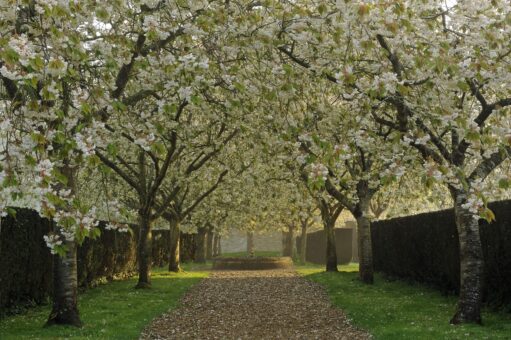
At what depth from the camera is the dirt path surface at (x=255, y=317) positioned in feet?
44.2

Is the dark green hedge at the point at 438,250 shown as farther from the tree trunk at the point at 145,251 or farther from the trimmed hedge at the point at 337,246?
the trimmed hedge at the point at 337,246

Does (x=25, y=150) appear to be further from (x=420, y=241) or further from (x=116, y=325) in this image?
(x=420, y=241)

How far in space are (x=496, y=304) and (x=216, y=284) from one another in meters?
14.8

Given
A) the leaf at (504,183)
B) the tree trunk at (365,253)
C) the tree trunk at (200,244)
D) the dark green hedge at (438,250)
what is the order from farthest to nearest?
the tree trunk at (200,244) < the tree trunk at (365,253) < the dark green hedge at (438,250) < the leaf at (504,183)

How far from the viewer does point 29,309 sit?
16641mm

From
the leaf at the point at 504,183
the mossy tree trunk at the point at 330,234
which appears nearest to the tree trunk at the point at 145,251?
the mossy tree trunk at the point at 330,234

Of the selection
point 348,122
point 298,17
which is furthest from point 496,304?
point 298,17

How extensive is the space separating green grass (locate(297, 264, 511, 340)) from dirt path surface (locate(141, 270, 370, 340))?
0.50 m

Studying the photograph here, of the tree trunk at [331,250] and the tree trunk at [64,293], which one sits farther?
the tree trunk at [331,250]

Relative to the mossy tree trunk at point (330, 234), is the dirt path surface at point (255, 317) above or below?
below

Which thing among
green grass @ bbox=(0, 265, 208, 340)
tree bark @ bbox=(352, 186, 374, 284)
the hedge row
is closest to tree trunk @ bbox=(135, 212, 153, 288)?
green grass @ bbox=(0, 265, 208, 340)

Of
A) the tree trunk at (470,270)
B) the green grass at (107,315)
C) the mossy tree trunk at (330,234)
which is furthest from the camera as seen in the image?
the mossy tree trunk at (330,234)

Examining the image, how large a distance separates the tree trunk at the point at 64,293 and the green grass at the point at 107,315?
344mm

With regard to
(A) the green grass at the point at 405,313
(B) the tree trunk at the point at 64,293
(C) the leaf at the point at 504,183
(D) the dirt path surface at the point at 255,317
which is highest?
(C) the leaf at the point at 504,183
